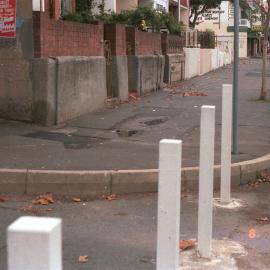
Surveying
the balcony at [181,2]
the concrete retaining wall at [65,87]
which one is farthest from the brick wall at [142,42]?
the balcony at [181,2]

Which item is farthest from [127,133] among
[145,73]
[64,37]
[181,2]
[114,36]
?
[181,2]

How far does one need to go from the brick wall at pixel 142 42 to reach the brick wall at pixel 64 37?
8.35ft

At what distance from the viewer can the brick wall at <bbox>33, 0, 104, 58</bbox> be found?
10010mm

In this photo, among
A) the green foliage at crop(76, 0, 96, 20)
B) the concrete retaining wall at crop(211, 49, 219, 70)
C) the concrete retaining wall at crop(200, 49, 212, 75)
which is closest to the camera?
the green foliage at crop(76, 0, 96, 20)

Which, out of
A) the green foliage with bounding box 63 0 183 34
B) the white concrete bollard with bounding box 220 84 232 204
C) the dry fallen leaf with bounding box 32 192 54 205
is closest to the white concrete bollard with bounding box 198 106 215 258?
the white concrete bollard with bounding box 220 84 232 204

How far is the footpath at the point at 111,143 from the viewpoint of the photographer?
21.8 feet

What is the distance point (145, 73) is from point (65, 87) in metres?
6.53

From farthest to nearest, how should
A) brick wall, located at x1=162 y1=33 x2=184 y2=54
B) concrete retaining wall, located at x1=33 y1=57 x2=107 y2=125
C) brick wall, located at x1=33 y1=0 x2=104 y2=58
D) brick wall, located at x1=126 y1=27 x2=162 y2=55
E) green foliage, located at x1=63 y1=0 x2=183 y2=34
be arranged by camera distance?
brick wall, located at x1=162 y1=33 x2=184 y2=54, green foliage, located at x1=63 y1=0 x2=183 y2=34, brick wall, located at x1=126 y1=27 x2=162 y2=55, brick wall, located at x1=33 y1=0 x2=104 y2=58, concrete retaining wall, located at x1=33 y1=57 x2=107 y2=125

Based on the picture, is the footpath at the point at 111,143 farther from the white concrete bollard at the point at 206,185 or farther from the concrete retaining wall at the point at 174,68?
the concrete retaining wall at the point at 174,68

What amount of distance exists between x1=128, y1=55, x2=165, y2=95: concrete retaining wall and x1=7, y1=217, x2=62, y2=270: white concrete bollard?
14.1 metres

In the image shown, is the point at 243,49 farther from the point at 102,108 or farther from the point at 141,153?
the point at 141,153

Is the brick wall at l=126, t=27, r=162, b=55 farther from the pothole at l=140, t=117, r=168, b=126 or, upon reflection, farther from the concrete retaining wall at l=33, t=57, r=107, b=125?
the pothole at l=140, t=117, r=168, b=126

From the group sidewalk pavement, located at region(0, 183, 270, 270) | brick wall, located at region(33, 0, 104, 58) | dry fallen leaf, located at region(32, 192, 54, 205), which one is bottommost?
sidewalk pavement, located at region(0, 183, 270, 270)

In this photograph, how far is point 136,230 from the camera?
5383 mm
